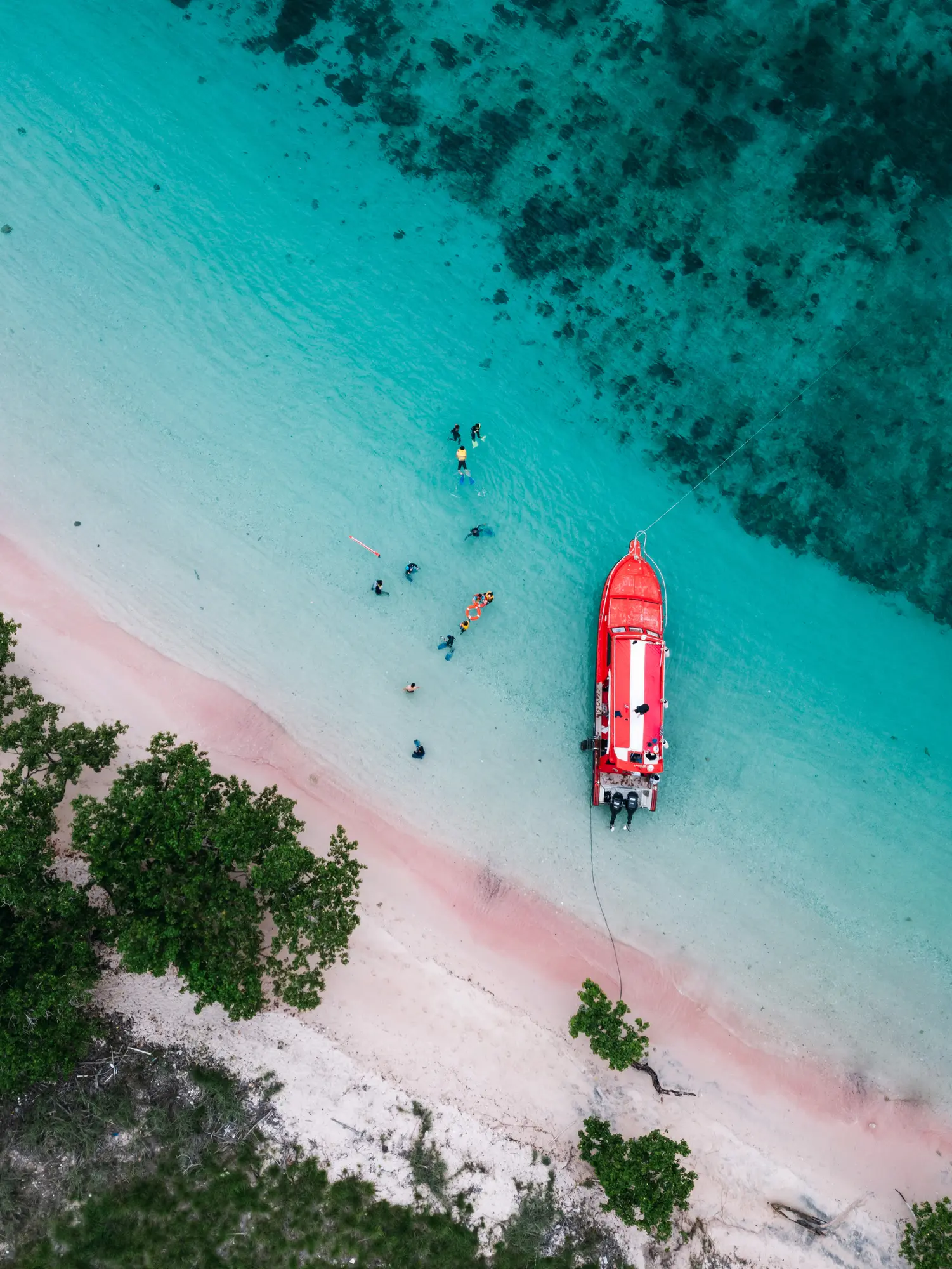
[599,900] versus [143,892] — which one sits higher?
[599,900]

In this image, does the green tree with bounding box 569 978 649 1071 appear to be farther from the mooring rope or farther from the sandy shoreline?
the mooring rope

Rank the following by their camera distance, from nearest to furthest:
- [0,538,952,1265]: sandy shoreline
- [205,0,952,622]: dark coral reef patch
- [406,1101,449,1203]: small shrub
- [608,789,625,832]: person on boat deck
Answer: [406,1101,449,1203]: small shrub
[0,538,952,1265]: sandy shoreline
[608,789,625,832]: person on boat deck
[205,0,952,622]: dark coral reef patch

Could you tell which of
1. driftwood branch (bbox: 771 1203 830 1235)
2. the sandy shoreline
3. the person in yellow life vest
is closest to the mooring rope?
the sandy shoreline

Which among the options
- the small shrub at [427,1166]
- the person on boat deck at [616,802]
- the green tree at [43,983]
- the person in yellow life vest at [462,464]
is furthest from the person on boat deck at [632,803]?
the green tree at [43,983]

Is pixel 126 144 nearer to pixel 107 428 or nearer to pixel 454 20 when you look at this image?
pixel 107 428

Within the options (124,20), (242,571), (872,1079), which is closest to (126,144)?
(124,20)

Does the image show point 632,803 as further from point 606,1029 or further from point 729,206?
point 729,206

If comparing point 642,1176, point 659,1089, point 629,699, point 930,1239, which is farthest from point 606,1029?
point 930,1239
